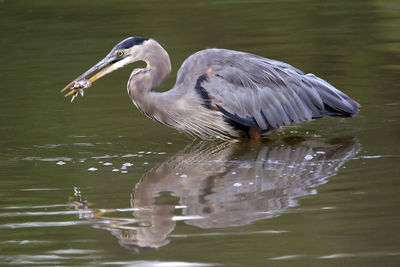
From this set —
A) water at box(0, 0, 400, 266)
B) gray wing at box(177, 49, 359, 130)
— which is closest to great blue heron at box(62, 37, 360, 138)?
gray wing at box(177, 49, 359, 130)

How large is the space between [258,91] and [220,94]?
43cm

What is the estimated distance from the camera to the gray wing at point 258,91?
8.69m

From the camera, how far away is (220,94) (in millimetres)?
8656

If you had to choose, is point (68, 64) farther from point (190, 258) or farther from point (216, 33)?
point (190, 258)

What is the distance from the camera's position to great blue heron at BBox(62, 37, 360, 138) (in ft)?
28.5

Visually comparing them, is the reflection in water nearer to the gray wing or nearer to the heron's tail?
the gray wing

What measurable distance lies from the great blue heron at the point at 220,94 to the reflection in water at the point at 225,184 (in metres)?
0.24

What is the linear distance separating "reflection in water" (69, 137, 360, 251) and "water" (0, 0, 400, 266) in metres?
0.02

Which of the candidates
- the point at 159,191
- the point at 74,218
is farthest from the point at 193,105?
the point at 74,218

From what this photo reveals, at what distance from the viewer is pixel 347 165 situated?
7492 mm

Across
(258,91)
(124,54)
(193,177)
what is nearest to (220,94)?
(258,91)

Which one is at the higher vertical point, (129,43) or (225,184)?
(129,43)

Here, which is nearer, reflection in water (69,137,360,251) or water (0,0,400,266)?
water (0,0,400,266)

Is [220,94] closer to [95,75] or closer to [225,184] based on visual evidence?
[95,75]
